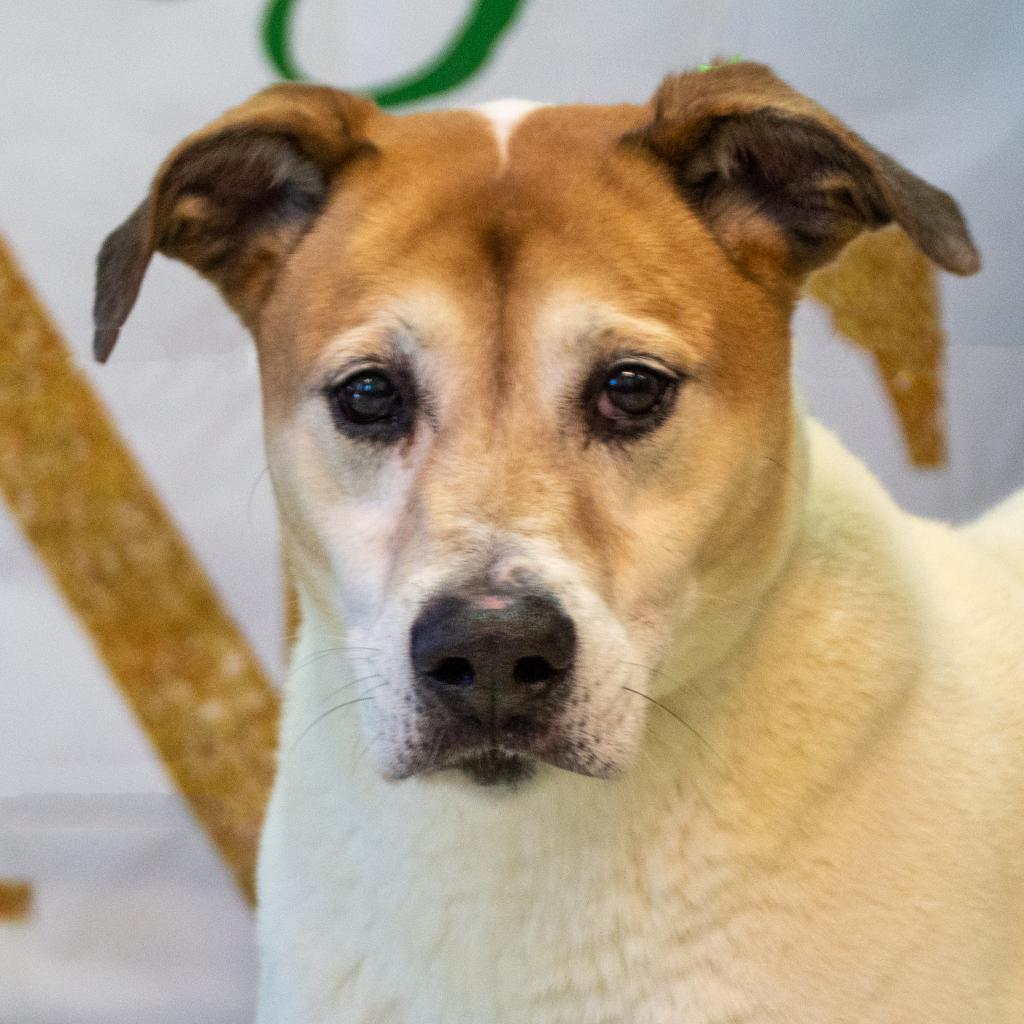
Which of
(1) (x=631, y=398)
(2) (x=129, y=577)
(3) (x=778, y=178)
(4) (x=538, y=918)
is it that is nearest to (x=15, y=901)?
(2) (x=129, y=577)

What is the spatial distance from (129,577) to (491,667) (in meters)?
1.82

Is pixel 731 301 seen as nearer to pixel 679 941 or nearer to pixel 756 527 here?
pixel 756 527

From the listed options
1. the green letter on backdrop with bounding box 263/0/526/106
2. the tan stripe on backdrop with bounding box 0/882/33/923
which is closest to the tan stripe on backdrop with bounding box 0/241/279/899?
the tan stripe on backdrop with bounding box 0/882/33/923

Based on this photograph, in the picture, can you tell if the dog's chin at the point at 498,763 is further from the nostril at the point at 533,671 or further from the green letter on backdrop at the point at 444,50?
the green letter on backdrop at the point at 444,50

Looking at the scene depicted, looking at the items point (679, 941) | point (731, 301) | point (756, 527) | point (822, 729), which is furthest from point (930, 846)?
point (731, 301)

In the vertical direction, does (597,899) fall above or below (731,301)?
below

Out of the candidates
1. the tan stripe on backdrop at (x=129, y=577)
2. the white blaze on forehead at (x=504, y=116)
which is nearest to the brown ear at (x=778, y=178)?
the white blaze on forehead at (x=504, y=116)

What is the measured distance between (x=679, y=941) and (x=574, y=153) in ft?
2.96

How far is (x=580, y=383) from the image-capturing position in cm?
139

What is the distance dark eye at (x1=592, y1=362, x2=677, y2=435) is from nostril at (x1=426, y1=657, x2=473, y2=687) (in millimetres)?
329

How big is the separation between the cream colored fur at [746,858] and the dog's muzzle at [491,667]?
13cm

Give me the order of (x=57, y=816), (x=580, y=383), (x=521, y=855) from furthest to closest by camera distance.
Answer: (x=57, y=816) < (x=521, y=855) < (x=580, y=383)

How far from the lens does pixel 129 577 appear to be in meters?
2.83

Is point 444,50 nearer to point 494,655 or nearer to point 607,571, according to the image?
point 607,571
